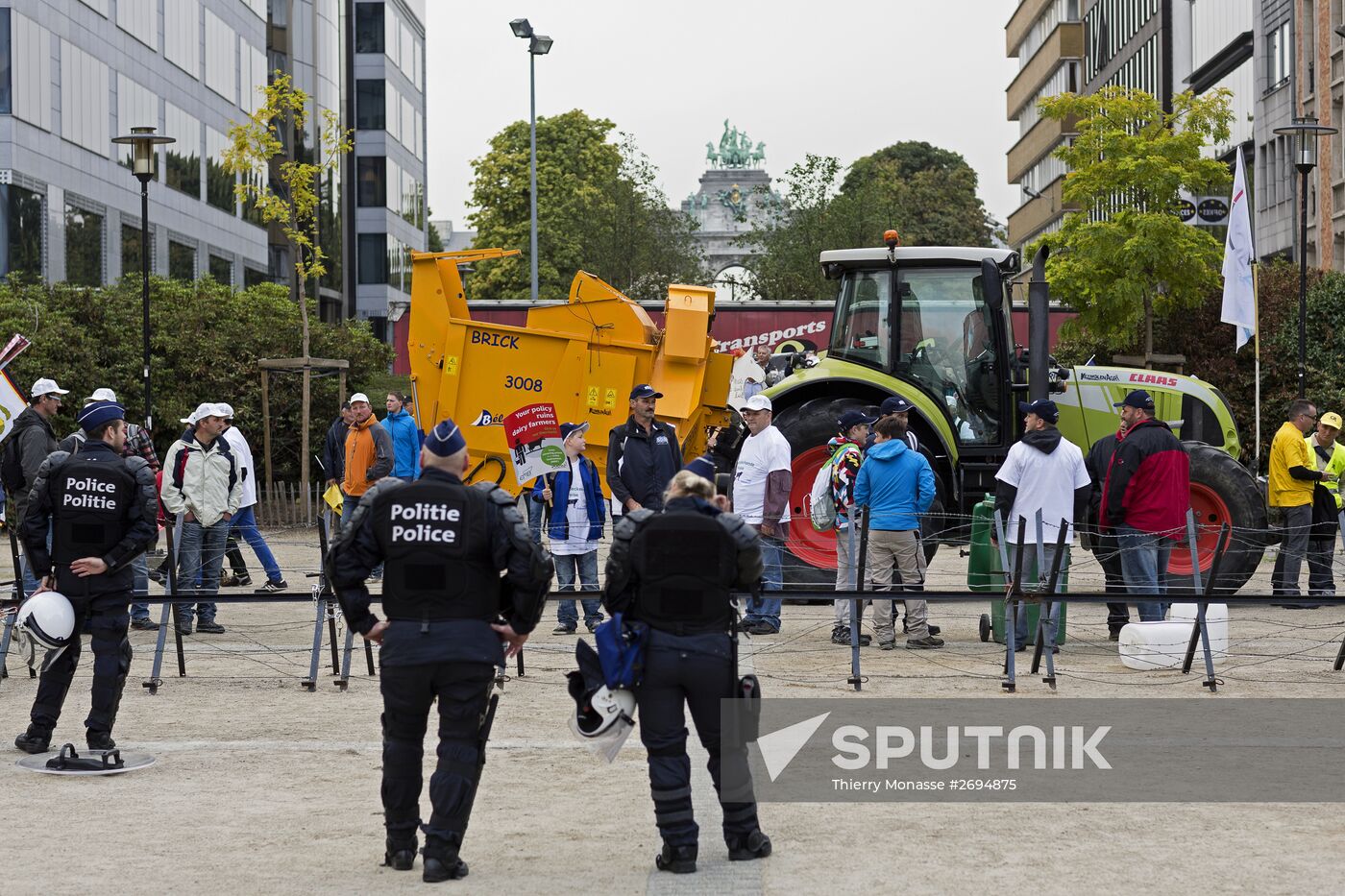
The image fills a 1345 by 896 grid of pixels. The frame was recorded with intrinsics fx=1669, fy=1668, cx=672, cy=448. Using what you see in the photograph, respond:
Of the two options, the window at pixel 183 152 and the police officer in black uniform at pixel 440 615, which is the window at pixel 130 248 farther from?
the police officer in black uniform at pixel 440 615

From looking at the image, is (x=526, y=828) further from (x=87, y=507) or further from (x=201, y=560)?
(x=201, y=560)

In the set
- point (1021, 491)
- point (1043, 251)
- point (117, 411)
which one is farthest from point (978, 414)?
point (117, 411)

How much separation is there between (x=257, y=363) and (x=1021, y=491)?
1589 cm

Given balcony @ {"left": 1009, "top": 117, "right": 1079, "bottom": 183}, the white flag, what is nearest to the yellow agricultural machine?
the white flag

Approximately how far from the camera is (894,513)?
11.8 metres

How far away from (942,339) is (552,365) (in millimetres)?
5209

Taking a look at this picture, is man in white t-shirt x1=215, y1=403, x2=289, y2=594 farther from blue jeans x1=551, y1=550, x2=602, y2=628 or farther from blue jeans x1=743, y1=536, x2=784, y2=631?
blue jeans x1=743, y1=536, x2=784, y2=631

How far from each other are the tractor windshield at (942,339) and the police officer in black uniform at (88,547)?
26.3 ft

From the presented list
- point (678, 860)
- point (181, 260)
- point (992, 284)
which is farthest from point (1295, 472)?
point (181, 260)

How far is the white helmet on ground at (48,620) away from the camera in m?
8.34

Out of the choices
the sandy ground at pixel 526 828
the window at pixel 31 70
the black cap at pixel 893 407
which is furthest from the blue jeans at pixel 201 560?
the window at pixel 31 70

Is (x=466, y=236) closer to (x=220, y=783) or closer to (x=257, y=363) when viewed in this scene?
(x=257, y=363)

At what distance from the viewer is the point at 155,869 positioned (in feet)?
20.3

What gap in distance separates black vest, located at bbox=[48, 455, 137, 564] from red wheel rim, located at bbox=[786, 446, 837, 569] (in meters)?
7.25
